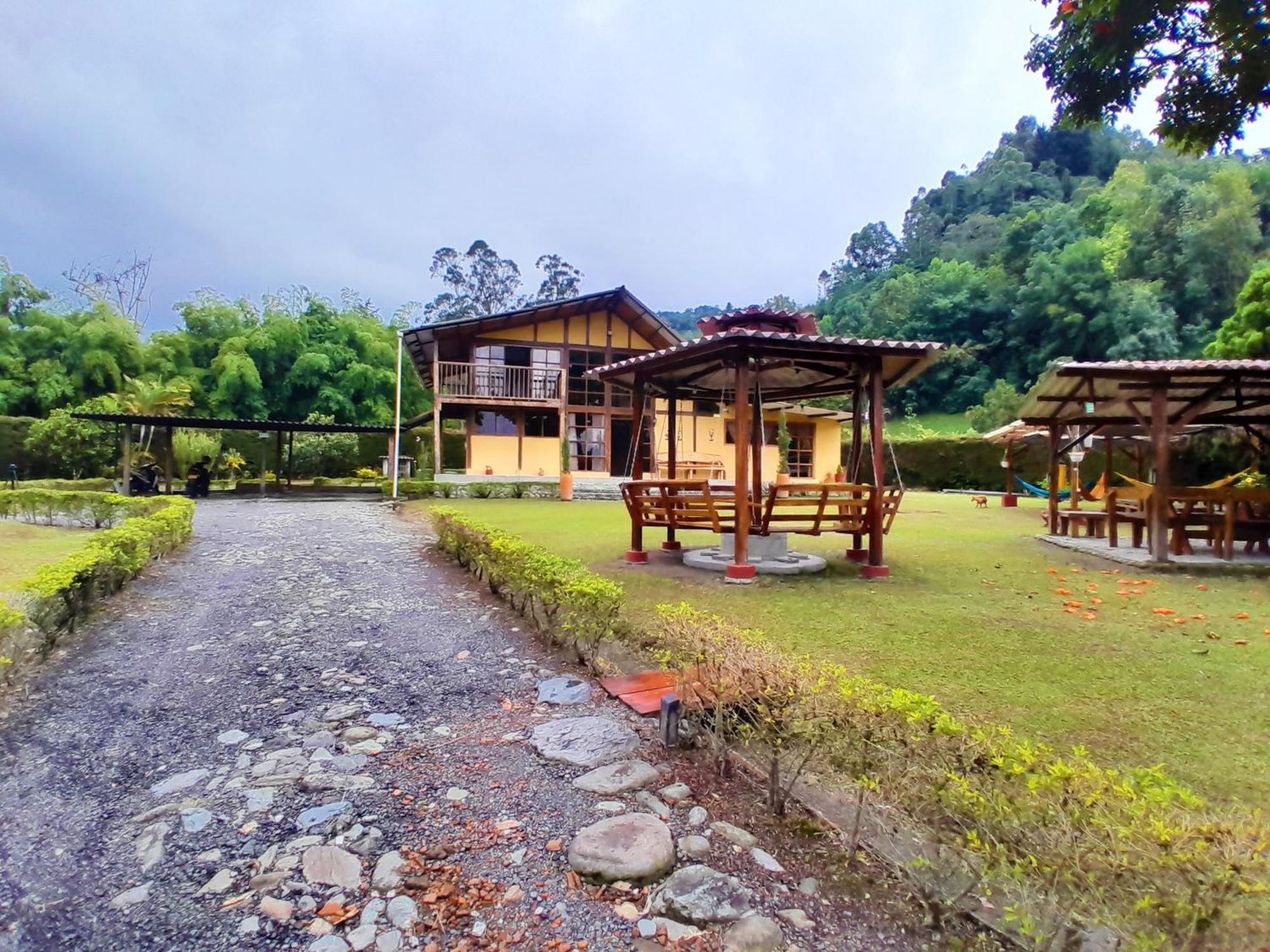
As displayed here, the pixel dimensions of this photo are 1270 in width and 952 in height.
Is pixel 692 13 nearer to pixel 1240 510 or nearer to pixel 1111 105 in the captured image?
pixel 1111 105

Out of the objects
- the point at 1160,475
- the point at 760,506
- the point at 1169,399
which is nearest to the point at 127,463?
the point at 760,506

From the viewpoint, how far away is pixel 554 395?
22531 mm

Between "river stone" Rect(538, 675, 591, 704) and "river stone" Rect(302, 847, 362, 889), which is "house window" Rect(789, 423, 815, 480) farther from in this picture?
"river stone" Rect(302, 847, 362, 889)

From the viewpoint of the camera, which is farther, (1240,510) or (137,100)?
(137,100)

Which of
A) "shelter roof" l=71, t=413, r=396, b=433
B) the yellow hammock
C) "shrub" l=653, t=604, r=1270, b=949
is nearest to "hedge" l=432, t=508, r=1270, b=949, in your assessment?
"shrub" l=653, t=604, r=1270, b=949

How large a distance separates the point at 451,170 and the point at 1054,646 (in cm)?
4199

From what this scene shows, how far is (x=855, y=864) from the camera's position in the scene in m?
2.07

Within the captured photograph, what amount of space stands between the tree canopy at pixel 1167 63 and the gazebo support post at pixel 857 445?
9.66 feet

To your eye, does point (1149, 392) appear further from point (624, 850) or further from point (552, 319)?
point (552, 319)

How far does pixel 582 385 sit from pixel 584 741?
70.2 feet

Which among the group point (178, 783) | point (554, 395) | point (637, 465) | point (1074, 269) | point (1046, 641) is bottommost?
point (178, 783)

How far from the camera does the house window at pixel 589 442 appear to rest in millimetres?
23438

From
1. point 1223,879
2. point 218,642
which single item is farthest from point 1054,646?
point 218,642

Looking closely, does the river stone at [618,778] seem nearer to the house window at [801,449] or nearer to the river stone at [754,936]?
the river stone at [754,936]
